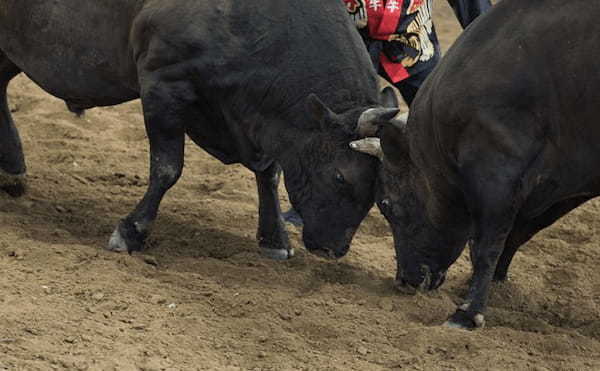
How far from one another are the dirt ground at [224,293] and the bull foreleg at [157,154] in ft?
0.46

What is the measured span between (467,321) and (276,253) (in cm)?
148

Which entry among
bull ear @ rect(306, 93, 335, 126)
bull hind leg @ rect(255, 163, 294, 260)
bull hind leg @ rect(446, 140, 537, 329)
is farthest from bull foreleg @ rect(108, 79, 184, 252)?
bull hind leg @ rect(446, 140, 537, 329)

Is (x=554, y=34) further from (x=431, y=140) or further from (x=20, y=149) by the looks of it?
(x=20, y=149)

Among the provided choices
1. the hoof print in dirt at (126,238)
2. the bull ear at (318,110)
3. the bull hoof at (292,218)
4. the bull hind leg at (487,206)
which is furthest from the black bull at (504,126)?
the bull hoof at (292,218)

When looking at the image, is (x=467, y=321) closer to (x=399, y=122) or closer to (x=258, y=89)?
(x=399, y=122)

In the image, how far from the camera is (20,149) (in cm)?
771

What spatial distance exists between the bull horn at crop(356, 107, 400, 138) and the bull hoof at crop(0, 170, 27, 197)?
2576 millimetres

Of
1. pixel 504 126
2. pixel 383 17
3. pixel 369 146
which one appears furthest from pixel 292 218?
pixel 504 126

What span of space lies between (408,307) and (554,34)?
1.76m

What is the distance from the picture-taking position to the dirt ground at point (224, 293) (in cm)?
528

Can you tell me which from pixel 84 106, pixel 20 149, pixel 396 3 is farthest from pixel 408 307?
pixel 20 149

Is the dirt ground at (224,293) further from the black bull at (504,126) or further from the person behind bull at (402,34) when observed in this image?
the person behind bull at (402,34)

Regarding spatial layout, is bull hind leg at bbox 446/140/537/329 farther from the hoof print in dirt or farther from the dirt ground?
the hoof print in dirt

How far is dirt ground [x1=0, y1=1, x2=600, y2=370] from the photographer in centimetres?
528
